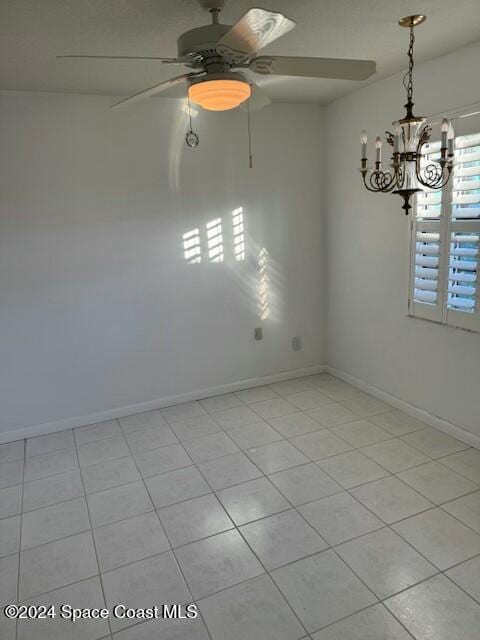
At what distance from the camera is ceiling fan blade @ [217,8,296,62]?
132cm

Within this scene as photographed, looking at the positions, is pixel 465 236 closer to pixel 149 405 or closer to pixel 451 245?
pixel 451 245

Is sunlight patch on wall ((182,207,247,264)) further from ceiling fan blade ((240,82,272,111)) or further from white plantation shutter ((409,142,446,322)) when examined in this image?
ceiling fan blade ((240,82,272,111))

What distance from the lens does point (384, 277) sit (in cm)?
346

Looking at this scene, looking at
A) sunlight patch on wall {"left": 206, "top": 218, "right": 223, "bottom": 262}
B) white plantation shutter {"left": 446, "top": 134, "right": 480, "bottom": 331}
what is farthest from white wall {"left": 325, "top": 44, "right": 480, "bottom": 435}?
sunlight patch on wall {"left": 206, "top": 218, "right": 223, "bottom": 262}

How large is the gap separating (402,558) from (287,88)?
299 centimetres

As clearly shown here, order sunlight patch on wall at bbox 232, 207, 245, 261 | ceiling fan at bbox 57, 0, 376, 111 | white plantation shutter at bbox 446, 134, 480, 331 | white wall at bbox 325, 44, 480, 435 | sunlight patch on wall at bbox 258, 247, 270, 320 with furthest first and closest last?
1. sunlight patch on wall at bbox 258, 247, 270, 320
2. sunlight patch on wall at bbox 232, 207, 245, 261
3. white wall at bbox 325, 44, 480, 435
4. white plantation shutter at bbox 446, 134, 480, 331
5. ceiling fan at bbox 57, 0, 376, 111

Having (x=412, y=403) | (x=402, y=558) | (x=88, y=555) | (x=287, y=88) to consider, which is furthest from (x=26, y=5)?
(x=412, y=403)

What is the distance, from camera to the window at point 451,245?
2.67 m

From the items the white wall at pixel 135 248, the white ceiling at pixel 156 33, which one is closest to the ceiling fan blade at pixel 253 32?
the white ceiling at pixel 156 33

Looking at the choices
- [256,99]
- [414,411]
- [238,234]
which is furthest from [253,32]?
[414,411]

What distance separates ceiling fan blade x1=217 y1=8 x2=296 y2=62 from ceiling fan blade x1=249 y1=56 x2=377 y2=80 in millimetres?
138

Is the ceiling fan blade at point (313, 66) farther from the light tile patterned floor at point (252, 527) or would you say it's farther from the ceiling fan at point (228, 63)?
the light tile patterned floor at point (252, 527)

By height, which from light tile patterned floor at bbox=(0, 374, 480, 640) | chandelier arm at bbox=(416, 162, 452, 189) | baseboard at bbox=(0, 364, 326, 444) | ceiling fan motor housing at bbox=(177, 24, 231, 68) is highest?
ceiling fan motor housing at bbox=(177, 24, 231, 68)

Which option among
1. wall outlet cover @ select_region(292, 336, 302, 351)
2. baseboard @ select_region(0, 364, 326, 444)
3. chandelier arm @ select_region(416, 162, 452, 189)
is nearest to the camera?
chandelier arm @ select_region(416, 162, 452, 189)
